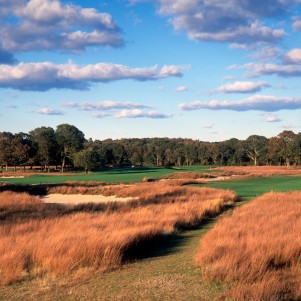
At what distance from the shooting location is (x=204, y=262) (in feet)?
26.6

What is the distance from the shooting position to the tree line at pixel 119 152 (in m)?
81.4

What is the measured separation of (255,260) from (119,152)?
12238 cm

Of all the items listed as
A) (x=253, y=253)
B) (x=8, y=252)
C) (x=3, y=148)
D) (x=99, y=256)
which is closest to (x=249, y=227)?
(x=253, y=253)

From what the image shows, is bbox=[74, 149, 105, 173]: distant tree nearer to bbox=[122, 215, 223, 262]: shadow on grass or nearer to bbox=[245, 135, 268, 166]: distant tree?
bbox=[245, 135, 268, 166]: distant tree

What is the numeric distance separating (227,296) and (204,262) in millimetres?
2006

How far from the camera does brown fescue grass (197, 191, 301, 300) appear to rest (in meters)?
6.27

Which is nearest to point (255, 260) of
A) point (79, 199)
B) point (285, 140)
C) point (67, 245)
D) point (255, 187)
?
point (67, 245)

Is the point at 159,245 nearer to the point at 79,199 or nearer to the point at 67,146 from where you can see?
the point at 79,199

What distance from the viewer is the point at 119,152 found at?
12938 centimetres

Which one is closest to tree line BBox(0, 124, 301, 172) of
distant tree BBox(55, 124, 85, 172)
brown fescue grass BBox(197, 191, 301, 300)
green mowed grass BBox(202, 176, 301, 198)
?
distant tree BBox(55, 124, 85, 172)

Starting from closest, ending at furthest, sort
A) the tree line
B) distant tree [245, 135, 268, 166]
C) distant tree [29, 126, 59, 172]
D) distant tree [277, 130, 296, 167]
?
the tree line → distant tree [29, 126, 59, 172] → distant tree [277, 130, 296, 167] → distant tree [245, 135, 268, 166]

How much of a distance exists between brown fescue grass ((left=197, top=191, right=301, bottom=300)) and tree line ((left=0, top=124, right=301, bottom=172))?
227 ft

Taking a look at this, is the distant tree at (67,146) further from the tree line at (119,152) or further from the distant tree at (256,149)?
the distant tree at (256,149)

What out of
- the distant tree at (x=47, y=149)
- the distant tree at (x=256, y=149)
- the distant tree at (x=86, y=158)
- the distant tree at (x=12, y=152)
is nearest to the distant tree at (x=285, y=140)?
the distant tree at (x=256, y=149)
